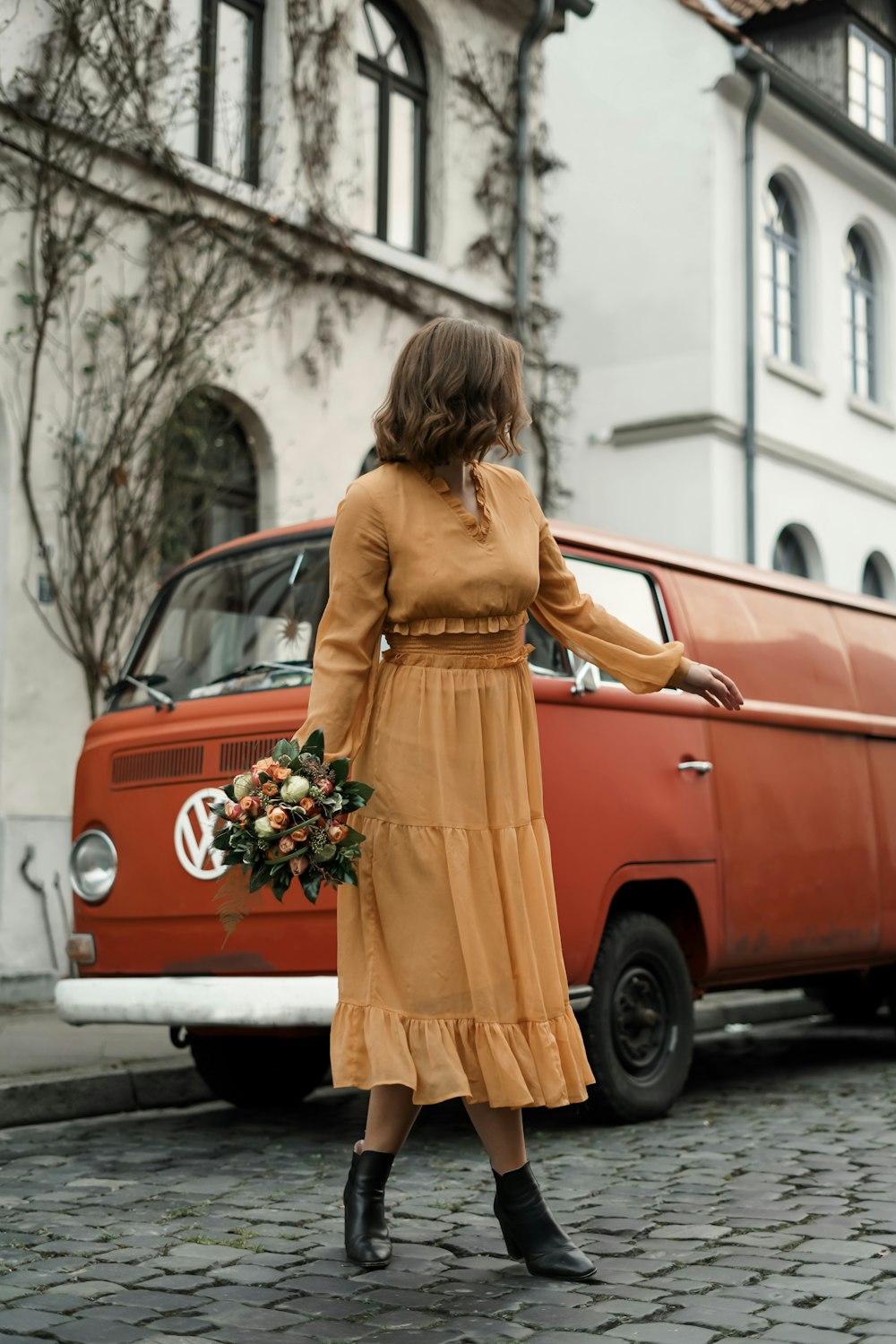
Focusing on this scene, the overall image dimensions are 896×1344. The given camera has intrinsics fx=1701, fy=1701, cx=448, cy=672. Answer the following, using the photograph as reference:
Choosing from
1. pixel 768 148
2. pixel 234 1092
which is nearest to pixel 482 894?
pixel 234 1092

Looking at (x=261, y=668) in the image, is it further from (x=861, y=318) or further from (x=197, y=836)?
(x=861, y=318)

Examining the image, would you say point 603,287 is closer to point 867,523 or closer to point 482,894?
point 867,523

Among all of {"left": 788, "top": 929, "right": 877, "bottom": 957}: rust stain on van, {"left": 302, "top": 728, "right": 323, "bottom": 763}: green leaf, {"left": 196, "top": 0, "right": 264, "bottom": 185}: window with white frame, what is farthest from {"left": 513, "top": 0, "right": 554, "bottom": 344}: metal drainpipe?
{"left": 302, "top": 728, "right": 323, "bottom": 763}: green leaf

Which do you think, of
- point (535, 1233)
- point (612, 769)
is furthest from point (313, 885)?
point (612, 769)

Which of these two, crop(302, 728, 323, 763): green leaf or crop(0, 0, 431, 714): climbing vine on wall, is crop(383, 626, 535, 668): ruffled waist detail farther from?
crop(0, 0, 431, 714): climbing vine on wall

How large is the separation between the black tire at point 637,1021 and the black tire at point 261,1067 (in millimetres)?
1219

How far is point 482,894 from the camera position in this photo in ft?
12.4

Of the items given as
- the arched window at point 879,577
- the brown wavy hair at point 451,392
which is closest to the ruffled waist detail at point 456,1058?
the brown wavy hair at point 451,392

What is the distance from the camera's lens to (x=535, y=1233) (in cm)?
373

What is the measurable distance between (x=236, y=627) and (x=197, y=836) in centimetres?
91

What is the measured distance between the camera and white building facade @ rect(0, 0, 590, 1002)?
1022 centimetres

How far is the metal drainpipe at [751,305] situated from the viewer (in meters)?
17.1

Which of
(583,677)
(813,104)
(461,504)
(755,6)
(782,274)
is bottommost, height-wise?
(583,677)

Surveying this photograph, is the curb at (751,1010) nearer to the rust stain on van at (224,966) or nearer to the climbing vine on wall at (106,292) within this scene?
the rust stain on van at (224,966)
